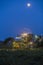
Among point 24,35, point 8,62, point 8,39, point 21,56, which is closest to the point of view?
point 8,62

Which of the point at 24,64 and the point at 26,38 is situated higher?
the point at 26,38

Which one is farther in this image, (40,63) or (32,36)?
(32,36)

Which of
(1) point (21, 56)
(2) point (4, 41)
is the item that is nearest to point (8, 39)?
(2) point (4, 41)

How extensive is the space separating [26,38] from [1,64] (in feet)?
28.9

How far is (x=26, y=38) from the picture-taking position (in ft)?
39.9

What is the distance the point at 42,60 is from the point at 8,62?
72 centimetres

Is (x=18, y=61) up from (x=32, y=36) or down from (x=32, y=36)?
down

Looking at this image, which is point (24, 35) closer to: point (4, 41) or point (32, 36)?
point (32, 36)

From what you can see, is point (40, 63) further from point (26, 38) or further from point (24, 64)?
point (26, 38)

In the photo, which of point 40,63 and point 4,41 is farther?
point 4,41

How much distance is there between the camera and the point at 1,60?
11.3 feet

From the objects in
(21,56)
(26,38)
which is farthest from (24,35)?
(21,56)

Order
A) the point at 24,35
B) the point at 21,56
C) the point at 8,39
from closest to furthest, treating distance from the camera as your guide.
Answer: the point at 21,56 → the point at 8,39 → the point at 24,35

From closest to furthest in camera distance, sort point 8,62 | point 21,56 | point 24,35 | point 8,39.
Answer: point 8,62
point 21,56
point 8,39
point 24,35
